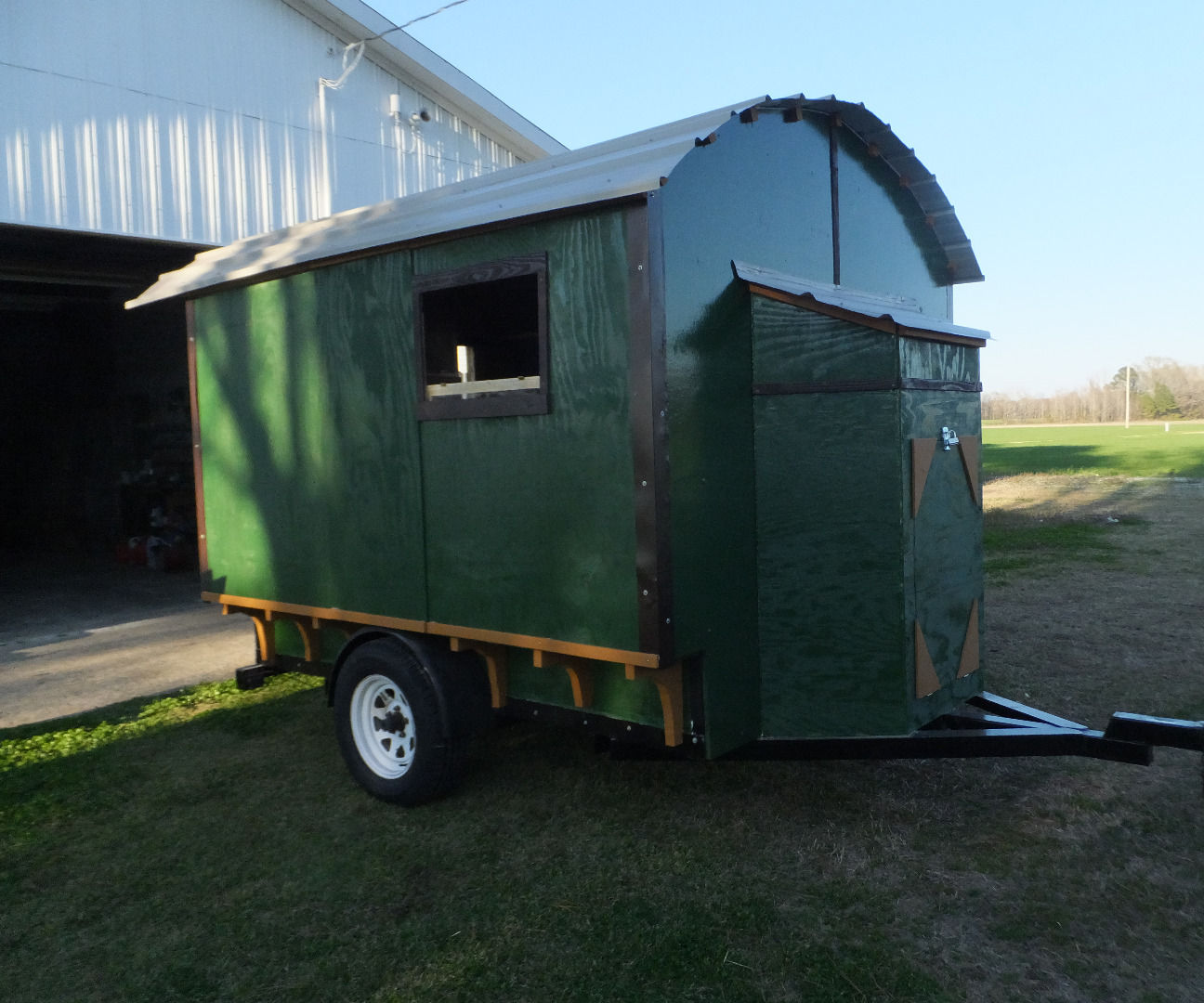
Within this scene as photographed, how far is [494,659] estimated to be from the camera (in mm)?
4543

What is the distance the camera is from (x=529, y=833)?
436 cm

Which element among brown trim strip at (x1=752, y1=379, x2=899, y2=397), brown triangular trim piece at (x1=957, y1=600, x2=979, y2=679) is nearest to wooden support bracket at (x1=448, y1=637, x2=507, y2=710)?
brown trim strip at (x1=752, y1=379, x2=899, y2=397)

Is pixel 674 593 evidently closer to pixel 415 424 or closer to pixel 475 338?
pixel 415 424

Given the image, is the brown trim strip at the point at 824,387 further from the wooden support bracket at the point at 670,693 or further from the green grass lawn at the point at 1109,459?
the green grass lawn at the point at 1109,459

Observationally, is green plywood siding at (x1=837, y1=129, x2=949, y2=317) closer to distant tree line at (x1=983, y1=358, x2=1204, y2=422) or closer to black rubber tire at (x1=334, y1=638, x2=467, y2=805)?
black rubber tire at (x1=334, y1=638, x2=467, y2=805)

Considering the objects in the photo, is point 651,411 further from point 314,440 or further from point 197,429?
point 197,429

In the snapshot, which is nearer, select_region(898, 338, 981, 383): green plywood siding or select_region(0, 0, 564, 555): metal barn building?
select_region(898, 338, 981, 383): green plywood siding

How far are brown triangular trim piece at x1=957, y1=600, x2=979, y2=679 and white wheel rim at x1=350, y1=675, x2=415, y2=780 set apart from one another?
2.59m

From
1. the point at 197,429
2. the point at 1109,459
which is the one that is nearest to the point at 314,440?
the point at 197,429

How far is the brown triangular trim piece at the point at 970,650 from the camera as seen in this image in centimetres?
439

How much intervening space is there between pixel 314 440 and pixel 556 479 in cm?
176

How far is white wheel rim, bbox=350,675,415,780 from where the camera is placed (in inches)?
188

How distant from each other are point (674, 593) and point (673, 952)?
1262mm

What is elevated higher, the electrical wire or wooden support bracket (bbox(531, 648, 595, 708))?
the electrical wire
